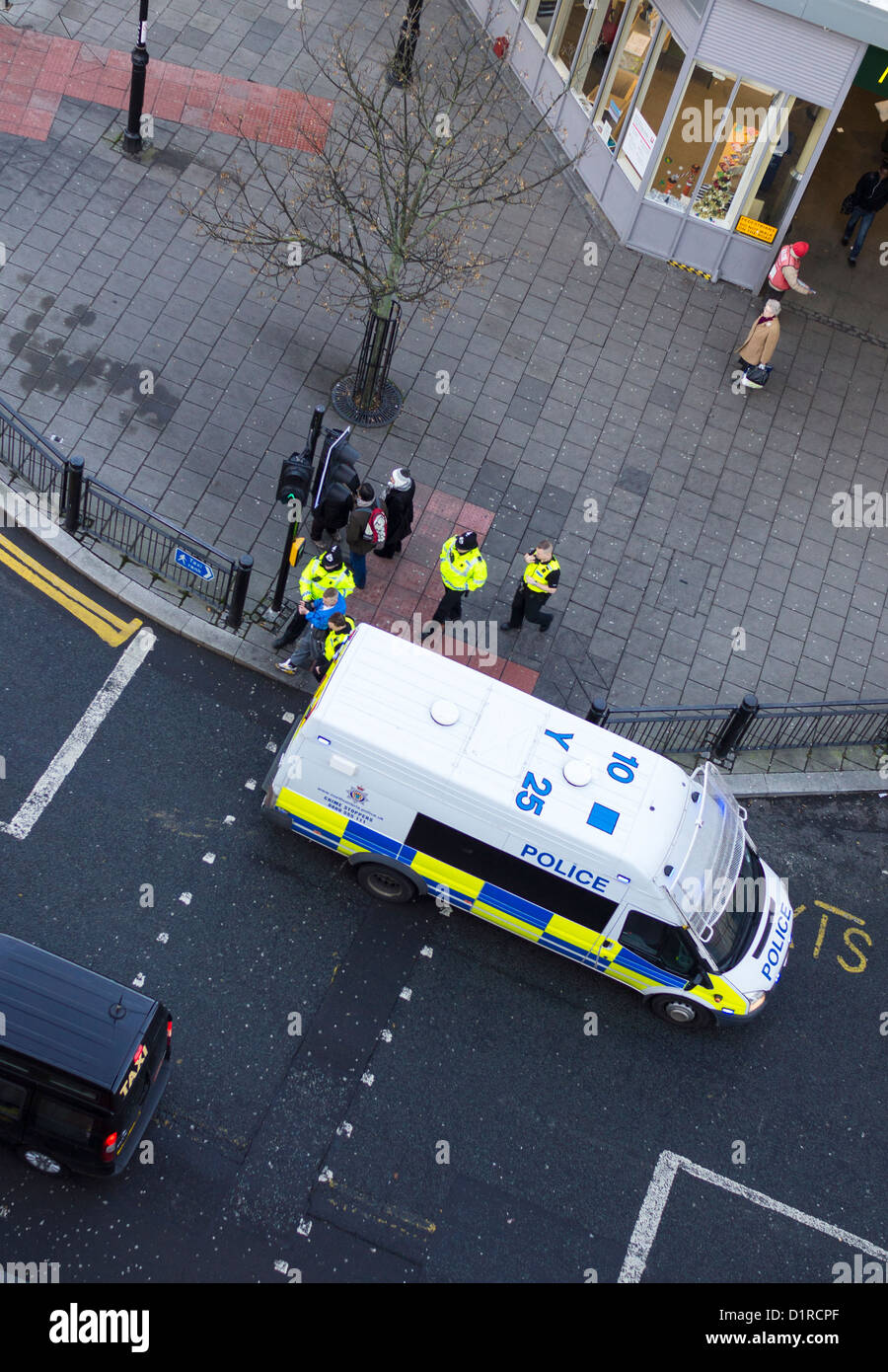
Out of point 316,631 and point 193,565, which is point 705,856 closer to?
point 316,631

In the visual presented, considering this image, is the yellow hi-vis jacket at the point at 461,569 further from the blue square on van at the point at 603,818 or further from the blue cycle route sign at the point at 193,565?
the blue square on van at the point at 603,818

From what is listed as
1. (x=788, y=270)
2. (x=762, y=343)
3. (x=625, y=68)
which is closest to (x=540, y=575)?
(x=762, y=343)

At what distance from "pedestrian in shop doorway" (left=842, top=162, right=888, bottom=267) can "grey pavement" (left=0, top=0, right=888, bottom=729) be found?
1647 mm

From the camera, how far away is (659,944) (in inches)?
501

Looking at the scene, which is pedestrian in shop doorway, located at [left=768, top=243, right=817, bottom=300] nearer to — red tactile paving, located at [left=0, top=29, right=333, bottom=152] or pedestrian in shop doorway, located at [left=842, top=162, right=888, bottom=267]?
pedestrian in shop doorway, located at [left=842, top=162, right=888, bottom=267]

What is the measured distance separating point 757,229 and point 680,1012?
37.2 feet

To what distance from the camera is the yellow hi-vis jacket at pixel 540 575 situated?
1463 centimetres

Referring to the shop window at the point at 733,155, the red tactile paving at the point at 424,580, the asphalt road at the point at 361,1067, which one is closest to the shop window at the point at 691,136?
the shop window at the point at 733,155

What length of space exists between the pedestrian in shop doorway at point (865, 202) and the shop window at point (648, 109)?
3.39 meters

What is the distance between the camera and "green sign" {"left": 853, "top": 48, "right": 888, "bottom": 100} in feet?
55.7

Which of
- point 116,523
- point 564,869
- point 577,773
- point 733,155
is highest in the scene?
point 733,155

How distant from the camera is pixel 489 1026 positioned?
512 inches

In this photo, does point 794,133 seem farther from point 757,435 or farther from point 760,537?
point 760,537
